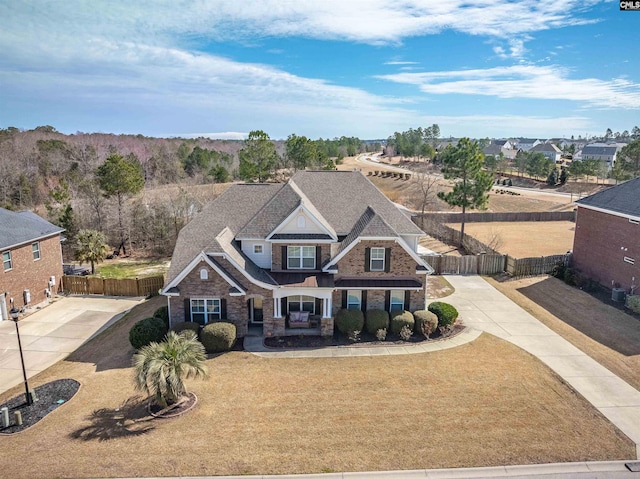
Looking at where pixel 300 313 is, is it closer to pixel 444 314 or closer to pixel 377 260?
pixel 377 260

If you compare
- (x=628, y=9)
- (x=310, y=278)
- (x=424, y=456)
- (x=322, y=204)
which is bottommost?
(x=424, y=456)

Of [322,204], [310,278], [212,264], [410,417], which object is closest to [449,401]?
[410,417]

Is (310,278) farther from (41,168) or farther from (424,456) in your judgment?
(41,168)

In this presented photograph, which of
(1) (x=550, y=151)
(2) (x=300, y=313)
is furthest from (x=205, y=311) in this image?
(1) (x=550, y=151)

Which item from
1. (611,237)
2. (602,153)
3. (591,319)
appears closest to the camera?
(591,319)

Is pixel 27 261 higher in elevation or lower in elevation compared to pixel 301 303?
higher

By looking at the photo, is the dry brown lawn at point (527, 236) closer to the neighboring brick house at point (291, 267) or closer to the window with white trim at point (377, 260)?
the neighboring brick house at point (291, 267)

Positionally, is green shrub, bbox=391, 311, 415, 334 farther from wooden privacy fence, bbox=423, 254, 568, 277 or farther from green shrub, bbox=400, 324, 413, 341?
wooden privacy fence, bbox=423, 254, 568, 277
